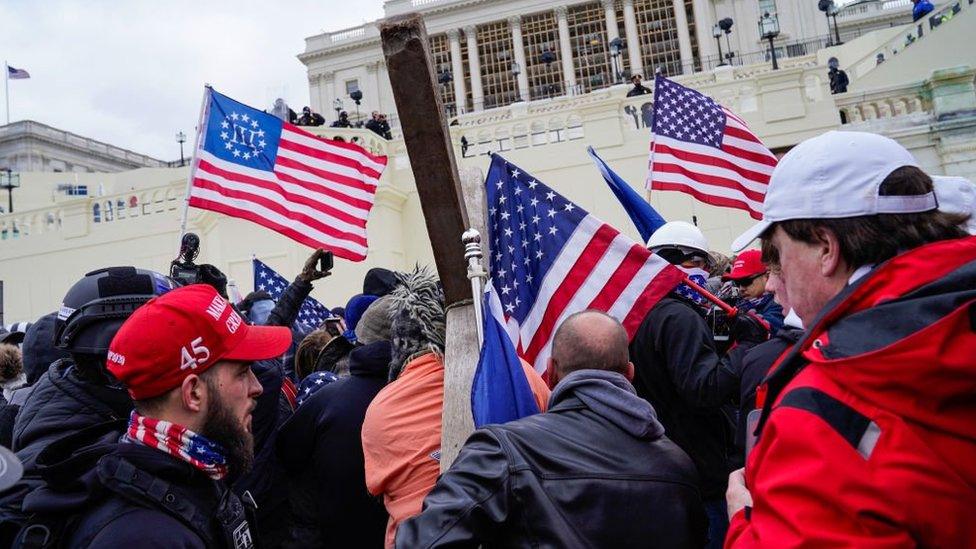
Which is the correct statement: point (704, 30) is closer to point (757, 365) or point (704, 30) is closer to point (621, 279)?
point (621, 279)

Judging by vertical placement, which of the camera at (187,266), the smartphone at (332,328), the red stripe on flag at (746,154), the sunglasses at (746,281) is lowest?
the sunglasses at (746,281)

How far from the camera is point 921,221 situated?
143cm

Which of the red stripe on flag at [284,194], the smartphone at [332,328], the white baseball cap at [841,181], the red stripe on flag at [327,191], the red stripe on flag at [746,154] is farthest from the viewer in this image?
the red stripe on flag at [746,154]

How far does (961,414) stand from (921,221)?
449 mm

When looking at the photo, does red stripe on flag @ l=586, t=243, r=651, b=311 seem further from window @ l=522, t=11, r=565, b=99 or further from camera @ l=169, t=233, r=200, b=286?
window @ l=522, t=11, r=565, b=99

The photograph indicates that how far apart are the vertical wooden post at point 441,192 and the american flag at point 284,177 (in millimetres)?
3441

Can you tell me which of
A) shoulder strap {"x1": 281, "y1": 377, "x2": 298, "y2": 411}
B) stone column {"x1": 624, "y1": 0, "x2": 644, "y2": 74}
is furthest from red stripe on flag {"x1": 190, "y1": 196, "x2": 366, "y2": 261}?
stone column {"x1": 624, "y1": 0, "x2": 644, "y2": 74}

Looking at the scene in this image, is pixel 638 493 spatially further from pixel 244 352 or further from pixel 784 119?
pixel 784 119

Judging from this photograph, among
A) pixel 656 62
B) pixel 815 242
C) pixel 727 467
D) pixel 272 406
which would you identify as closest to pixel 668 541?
pixel 815 242

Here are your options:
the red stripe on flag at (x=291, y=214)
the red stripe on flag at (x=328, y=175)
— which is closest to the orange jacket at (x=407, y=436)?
the red stripe on flag at (x=291, y=214)

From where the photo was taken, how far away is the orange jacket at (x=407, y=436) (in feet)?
8.37

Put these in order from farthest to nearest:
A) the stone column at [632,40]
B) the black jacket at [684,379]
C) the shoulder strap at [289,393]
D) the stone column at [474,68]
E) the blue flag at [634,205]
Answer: the stone column at [474,68], the stone column at [632,40], the blue flag at [634,205], the shoulder strap at [289,393], the black jacket at [684,379]

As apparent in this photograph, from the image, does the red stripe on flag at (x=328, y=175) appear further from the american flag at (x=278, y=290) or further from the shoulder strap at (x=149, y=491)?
the shoulder strap at (x=149, y=491)

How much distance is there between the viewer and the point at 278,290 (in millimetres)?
7617
